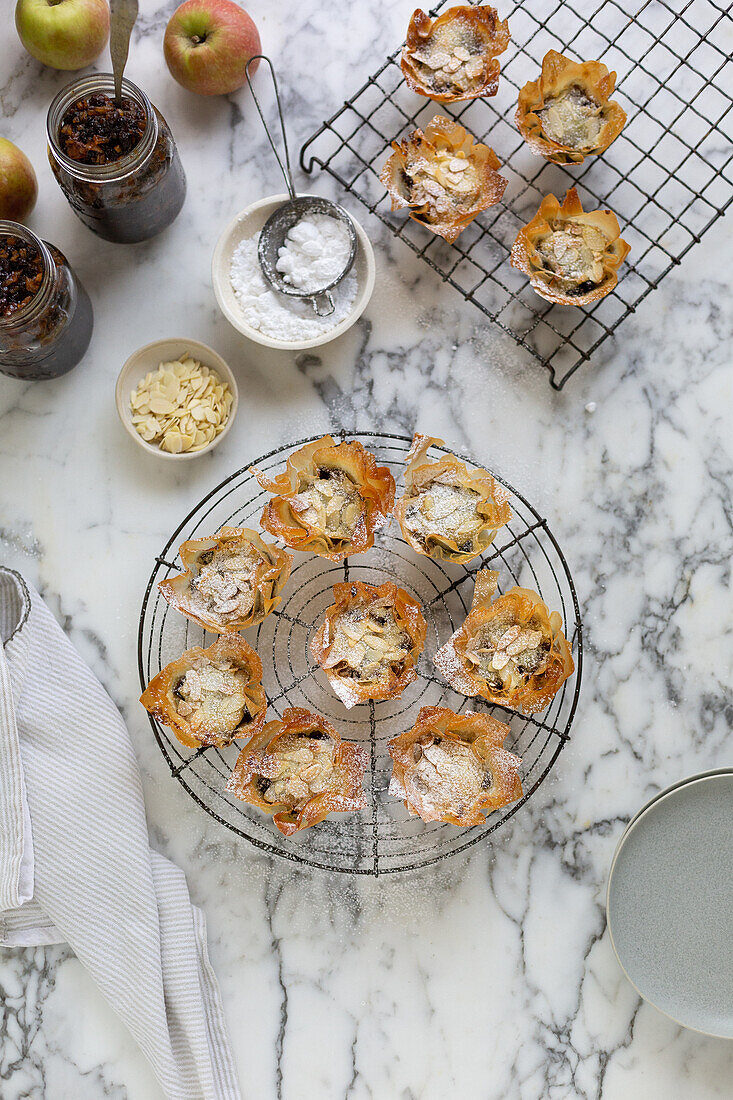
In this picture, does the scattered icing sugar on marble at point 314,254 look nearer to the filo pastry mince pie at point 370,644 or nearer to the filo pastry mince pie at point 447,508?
the filo pastry mince pie at point 447,508

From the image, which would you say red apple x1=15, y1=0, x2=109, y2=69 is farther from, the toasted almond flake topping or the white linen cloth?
the white linen cloth

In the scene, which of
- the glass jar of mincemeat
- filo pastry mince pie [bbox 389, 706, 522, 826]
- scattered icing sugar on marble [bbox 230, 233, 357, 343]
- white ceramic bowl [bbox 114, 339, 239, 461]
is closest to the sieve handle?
scattered icing sugar on marble [bbox 230, 233, 357, 343]

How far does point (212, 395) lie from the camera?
5.72 ft

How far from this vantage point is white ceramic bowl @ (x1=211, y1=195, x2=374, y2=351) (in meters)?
1.71

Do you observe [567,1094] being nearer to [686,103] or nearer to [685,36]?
[686,103]

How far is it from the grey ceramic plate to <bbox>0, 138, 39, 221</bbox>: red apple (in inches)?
67.7

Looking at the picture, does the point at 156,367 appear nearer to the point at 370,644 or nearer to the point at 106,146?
the point at 106,146

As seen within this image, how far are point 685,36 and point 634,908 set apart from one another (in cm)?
174

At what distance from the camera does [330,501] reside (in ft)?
5.35

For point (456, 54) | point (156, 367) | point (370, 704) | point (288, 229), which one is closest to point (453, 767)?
point (370, 704)

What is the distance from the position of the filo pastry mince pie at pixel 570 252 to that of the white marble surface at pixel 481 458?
0.20 meters

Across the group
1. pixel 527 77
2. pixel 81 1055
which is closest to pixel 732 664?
pixel 527 77

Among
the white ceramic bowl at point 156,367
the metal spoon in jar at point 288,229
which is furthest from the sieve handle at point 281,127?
the white ceramic bowl at point 156,367

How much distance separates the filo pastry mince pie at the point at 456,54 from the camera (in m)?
1.68
